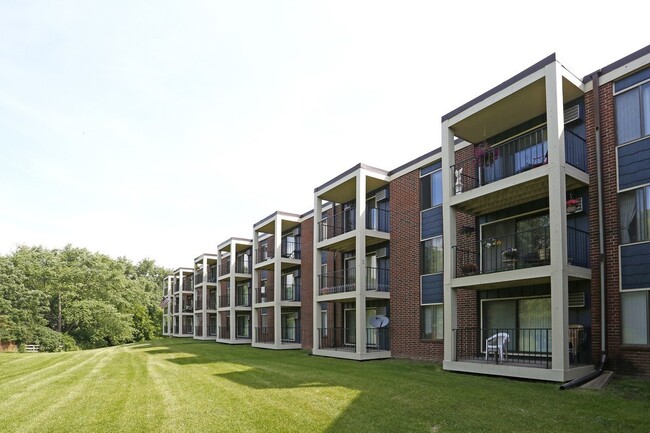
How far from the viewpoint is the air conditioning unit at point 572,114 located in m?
12.9

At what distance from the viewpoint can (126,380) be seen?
43.2 feet

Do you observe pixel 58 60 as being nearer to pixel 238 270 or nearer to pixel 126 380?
pixel 126 380

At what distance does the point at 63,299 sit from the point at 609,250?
50.8 m

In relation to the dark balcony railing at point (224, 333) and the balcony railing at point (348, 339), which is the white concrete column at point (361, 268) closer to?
the balcony railing at point (348, 339)

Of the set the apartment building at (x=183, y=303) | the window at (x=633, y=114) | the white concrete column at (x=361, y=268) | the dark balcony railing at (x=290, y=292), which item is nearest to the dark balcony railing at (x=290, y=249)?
the dark balcony railing at (x=290, y=292)

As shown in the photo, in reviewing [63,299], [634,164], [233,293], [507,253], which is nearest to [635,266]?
[634,164]

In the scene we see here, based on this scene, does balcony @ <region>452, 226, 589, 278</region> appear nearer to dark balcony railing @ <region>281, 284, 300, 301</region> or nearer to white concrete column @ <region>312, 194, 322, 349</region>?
white concrete column @ <region>312, 194, 322, 349</region>

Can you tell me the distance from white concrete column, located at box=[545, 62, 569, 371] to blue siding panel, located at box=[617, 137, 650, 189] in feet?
4.83

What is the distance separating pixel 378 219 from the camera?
20688 mm

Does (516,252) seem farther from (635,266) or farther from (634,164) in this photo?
(634,164)

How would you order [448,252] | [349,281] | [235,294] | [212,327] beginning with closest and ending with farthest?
1. [448,252]
2. [349,281]
3. [235,294]
4. [212,327]

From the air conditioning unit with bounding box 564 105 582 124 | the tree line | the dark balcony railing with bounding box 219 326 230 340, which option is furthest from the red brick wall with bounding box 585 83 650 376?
the tree line

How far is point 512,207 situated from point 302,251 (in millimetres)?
14514

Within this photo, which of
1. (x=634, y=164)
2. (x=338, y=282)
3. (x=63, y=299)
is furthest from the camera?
(x=63, y=299)
